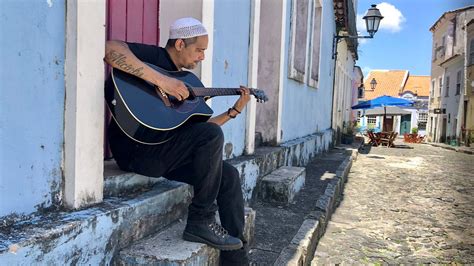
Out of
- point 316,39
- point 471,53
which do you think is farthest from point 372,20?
point 471,53

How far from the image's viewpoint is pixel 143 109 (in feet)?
7.36

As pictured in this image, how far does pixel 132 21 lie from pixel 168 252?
1750 mm

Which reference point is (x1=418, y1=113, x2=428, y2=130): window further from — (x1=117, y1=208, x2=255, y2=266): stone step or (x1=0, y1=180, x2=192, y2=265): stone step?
(x1=117, y1=208, x2=255, y2=266): stone step

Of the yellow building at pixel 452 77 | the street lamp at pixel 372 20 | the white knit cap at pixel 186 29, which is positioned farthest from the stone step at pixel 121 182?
the yellow building at pixel 452 77

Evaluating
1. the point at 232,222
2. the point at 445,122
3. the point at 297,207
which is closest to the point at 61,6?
the point at 232,222

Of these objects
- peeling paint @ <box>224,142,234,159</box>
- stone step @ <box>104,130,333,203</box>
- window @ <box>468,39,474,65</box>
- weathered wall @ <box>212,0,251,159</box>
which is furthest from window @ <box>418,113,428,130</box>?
peeling paint @ <box>224,142,234,159</box>

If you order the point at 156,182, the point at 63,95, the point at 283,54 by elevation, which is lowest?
the point at 156,182

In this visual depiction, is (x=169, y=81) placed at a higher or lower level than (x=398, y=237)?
higher

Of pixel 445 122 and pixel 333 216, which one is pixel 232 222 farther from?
pixel 445 122

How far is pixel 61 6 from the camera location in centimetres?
201

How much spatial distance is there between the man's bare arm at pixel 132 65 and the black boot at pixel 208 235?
2.54ft

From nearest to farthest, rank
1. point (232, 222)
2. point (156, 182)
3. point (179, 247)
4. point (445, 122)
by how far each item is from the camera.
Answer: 1. point (179, 247)
2. point (232, 222)
3. point (156, 182)
4. point (445, 122)

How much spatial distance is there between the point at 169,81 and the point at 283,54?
3.85 m

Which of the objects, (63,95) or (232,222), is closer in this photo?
(63,95)
